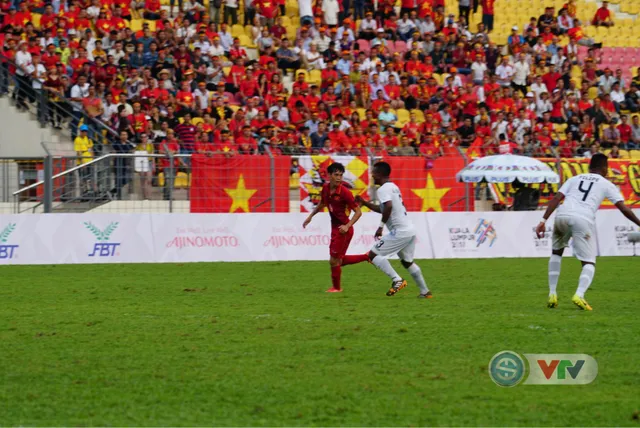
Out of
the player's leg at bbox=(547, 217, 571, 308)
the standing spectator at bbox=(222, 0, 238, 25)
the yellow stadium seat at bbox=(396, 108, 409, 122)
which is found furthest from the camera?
the standing spectator at bbox=(222, 0, 238, 25)

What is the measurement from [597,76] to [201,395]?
102 feet

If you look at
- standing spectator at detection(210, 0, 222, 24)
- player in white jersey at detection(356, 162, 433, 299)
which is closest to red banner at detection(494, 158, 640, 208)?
standing spectator at detection(210, 0, 222, 24)

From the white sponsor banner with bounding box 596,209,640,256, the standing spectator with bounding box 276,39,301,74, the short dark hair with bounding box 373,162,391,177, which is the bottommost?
the white sponsor banner with bounding box 596,209,640,256

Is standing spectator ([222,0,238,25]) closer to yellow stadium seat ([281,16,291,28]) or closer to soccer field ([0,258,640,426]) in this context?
yellow stadium seat ([281,16,291,28])

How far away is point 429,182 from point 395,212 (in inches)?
447

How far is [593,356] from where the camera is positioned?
9289 millimetres

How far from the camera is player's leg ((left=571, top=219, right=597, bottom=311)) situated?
12.8 m

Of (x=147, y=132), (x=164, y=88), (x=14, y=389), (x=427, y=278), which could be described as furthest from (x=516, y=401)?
(x=164, y=88)

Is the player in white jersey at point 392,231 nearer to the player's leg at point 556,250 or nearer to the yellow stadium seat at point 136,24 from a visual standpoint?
the player's leg at point 556,250

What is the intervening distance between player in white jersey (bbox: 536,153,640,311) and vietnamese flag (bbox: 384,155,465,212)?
12.5 metres

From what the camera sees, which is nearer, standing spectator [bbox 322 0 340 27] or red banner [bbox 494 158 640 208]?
red banner [bbox 494 158 640 208]

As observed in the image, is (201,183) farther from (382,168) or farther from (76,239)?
(382,168)

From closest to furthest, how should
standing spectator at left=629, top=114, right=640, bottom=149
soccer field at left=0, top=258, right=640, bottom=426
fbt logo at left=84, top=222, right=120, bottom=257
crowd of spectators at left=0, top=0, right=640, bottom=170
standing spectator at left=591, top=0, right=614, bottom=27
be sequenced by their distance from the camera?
soccer field at left=0, top=258, right=640, bottom=426 → fbt logo at left=84, top=222, right=120, bottom=257 → crowd of spectators at left=0, top=0, right=640, bottom=170 → standing spectator at left=629, top=114, right=640, bottom=149 → standing spectator at left=591, top=0, right=614, bottom=27

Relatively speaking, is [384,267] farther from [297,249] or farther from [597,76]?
[597,76]
